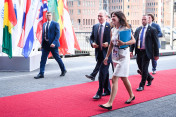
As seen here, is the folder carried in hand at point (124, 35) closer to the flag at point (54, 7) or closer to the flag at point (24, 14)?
the flag at point (24, 14)

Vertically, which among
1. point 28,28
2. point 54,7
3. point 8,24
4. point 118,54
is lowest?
point 118,54

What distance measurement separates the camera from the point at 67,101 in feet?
18.6

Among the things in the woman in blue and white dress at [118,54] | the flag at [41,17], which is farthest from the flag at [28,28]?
the woman in blue and white dress at [118,54]

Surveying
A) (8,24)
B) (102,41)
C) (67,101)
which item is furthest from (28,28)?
(67,101)

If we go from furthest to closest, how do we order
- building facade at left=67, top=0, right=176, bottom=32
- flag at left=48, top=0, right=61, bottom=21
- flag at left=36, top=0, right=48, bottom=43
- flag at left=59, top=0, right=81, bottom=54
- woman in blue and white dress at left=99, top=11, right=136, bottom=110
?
building facade at left=67, top=0, right=176, bottom=32, flag at left=59, top=0, right=81, bottom=54, flag at left=48, top=0, right=61, bottom=21, flag at left=36, top=0, right=48, bottom=43, woman in blue and white dress at left=99, top=11, right=136, bottom=110

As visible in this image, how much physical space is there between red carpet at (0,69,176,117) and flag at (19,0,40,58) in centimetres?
296

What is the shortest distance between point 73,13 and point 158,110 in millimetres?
128301

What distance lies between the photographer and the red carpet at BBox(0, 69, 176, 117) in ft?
15.9

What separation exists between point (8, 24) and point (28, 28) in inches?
25.4

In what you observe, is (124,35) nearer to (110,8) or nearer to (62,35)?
(62,35)

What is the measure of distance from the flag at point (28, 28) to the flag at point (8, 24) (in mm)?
378

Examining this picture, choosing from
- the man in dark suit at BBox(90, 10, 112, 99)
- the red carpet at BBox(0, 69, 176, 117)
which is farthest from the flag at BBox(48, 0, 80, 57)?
the man in dark suit at BBox(90, 10, 112, 99)

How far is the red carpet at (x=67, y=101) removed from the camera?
483cm

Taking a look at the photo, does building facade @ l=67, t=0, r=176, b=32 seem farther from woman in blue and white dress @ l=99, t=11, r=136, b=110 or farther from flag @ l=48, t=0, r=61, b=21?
woman in blue and white dress @ l=99, t=11, r=136, b=110
